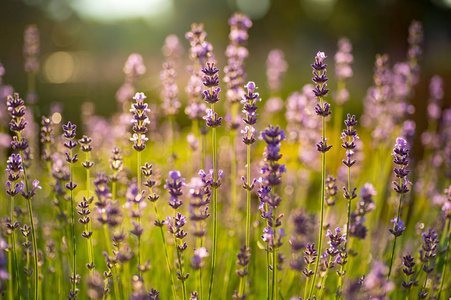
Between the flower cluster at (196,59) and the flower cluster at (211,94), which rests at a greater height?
the flower cluster at (196,59)

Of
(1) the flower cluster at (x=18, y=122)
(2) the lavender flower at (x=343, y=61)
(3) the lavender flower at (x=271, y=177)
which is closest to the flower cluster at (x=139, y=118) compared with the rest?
(1) the flower cluster at (x=18, y=122)

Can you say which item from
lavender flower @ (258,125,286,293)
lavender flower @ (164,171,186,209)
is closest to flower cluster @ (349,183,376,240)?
lavender flower @ (258,125,286,293)

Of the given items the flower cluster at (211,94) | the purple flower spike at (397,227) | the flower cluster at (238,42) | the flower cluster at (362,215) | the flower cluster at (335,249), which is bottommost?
the flower cluster at (335,249)

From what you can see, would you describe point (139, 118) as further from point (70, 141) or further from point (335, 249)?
point (335, 249)

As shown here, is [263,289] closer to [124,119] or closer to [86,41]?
[124,119]

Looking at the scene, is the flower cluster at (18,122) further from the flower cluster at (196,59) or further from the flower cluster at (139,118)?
the flower cluster at (196,59)

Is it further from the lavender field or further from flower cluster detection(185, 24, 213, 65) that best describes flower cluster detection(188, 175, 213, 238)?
flower cluster detection(185, 24, 213, 65)

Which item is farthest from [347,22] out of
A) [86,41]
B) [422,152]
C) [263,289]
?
[86,41]

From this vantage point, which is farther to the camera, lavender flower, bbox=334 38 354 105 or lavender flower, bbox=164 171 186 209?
lavender flower, bbox=334 38 354 105

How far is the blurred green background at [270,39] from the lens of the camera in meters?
12.8

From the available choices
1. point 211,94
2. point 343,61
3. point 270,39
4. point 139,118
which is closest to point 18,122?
point 139,118

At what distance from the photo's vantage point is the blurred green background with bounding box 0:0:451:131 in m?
12.8

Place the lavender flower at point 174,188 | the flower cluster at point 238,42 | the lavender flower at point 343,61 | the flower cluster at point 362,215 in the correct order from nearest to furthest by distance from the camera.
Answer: the lavender flower at point 174,188
the flower cluster at point 362,215
the flower cluster at point 238,42
the lavender flower at point 343,61

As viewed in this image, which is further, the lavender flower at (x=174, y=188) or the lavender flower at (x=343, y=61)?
the lavender flower at (x=343, y=61)
